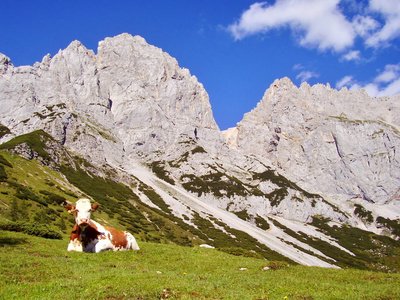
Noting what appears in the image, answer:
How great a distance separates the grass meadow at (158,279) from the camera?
11781 mm

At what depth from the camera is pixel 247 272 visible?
62.4 ft

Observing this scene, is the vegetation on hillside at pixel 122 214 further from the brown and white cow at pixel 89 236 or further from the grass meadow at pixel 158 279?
the grass meadow at pixel 158 279

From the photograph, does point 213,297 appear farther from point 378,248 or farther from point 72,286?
point 378,248

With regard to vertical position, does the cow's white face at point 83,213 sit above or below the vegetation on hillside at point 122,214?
above

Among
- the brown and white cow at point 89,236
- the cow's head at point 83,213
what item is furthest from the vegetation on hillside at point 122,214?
the cow's head at point 83,213

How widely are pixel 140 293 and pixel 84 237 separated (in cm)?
1073

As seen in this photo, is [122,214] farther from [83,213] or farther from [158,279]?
[158,279]

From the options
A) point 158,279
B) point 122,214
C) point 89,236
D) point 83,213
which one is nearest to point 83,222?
point 83,213

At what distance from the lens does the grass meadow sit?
38.7ft

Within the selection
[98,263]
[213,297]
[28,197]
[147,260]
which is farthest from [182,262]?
[28,197]

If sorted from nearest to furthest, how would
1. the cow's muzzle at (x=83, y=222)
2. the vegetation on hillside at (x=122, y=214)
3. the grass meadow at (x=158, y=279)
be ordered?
the grass meadow at (x=158, y=279)
the cow's muzzle at (x=83, y=222)
the vegetation on hillside at (x=122, y=214)

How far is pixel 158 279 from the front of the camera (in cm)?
1427

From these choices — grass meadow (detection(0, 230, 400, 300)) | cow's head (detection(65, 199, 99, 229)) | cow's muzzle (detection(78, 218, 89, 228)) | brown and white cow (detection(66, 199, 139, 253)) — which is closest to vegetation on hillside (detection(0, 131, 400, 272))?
brown and white cow (detection(66, 199, 139, 253))

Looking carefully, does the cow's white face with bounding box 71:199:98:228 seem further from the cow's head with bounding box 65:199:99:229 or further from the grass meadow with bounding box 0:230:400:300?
the grass meadow with bounding box 0:230:400:300
